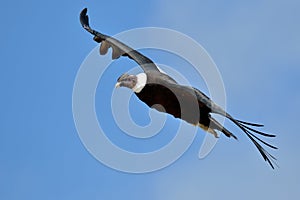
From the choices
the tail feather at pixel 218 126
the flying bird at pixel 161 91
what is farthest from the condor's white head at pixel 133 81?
the tail feather at pixel 218 126

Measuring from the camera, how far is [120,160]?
47.2ft

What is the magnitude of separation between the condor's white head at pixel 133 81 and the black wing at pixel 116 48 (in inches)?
8.9

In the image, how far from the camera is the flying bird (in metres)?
13.7

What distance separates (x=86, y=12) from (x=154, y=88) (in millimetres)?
2575

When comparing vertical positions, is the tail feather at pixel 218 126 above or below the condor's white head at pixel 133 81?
below

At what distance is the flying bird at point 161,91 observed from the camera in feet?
45.1

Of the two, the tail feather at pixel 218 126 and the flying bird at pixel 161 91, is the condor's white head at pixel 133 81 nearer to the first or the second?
the flying bird at pixel 161 91

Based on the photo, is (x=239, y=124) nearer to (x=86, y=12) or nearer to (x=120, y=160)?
(x=120, y=160)

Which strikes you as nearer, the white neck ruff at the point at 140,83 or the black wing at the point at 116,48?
the white neck ruff at the point at 140,83

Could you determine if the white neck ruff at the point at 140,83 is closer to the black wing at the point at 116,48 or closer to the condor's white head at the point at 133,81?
the condor's white head at the point at 133,81

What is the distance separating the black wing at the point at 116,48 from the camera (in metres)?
15.0

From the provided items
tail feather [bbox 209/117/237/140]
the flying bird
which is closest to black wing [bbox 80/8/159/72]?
the flying bird

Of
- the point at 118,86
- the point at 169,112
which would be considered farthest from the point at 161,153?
the point at 118,86

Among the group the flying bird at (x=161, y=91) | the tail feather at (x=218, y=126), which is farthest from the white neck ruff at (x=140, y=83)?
the tail feather at (x=218, y=126)
